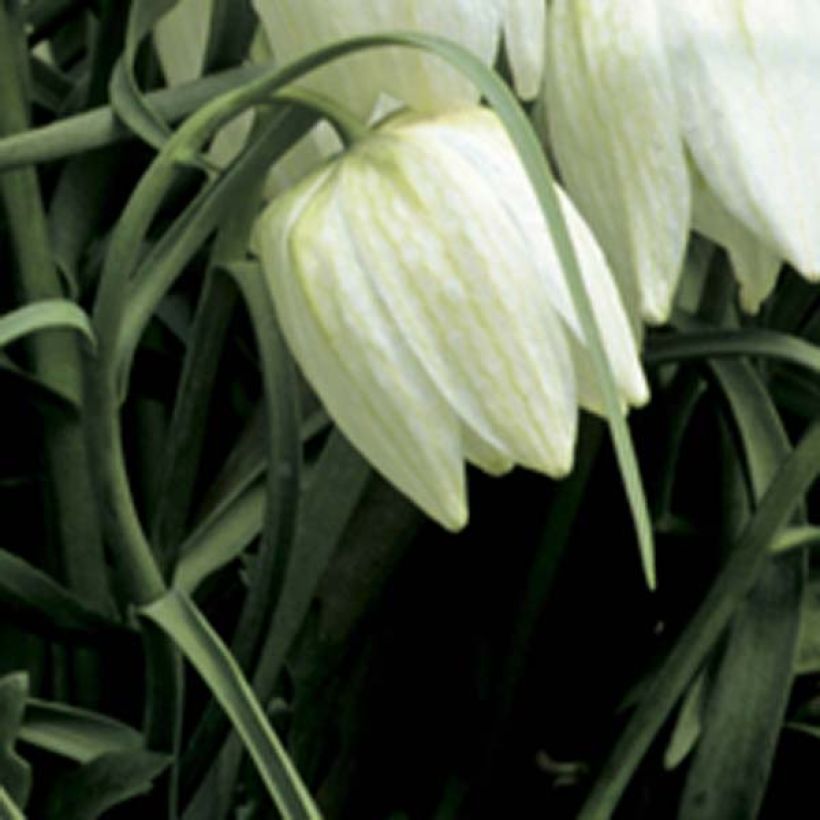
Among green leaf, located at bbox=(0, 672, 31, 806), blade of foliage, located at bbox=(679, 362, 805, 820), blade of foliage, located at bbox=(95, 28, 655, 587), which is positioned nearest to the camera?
blade of foliage, located at bbox=(95, 28, 655, 587)

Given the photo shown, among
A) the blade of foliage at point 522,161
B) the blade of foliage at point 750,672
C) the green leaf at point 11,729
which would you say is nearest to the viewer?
the blade of foliage at point 522,161

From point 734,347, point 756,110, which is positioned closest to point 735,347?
point 734,347

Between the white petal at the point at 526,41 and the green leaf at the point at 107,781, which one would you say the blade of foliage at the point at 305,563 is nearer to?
the green leaf at the point at 107,781

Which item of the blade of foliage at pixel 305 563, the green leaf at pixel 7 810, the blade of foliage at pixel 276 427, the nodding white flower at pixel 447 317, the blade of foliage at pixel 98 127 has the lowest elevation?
the blade of foliage at pixel 305 563

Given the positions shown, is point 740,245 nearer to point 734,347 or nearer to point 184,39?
point 734,347

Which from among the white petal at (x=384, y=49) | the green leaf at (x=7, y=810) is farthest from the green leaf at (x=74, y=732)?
the white petal at (x=384, y=49)

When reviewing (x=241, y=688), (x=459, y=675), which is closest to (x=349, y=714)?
(x=459, y=675)

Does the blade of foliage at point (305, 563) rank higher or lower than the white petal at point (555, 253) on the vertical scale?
lower

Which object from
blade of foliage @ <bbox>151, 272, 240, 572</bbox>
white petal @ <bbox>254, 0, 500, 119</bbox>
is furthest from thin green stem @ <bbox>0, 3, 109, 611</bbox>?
white petal @ <bbox>254, 0, 500, 119</bbox>

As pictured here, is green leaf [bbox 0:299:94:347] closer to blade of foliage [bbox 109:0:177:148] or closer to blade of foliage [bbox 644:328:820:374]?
blade of foliage [bbox 109:0:177:148]
